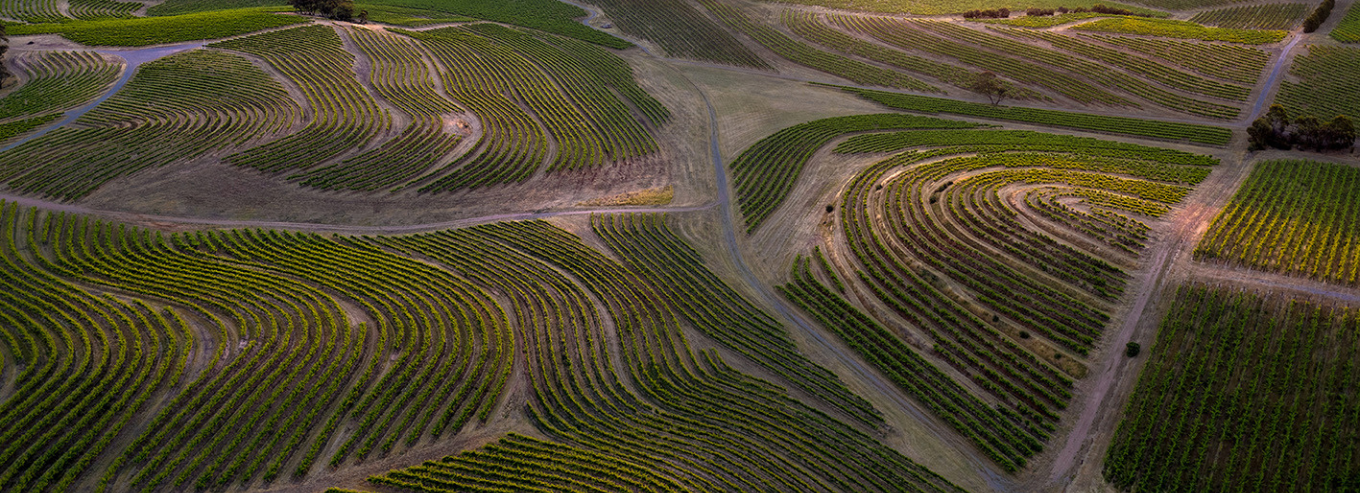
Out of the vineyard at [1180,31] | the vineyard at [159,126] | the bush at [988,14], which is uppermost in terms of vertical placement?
the bush at [988,14]

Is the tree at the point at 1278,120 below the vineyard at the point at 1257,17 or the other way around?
below

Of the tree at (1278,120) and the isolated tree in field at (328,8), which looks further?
the isolated tree in field at (328,8)

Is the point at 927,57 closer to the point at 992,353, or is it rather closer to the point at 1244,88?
the point at 1244,88

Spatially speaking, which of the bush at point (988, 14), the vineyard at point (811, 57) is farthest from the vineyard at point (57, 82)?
the bush at point (988, 14)

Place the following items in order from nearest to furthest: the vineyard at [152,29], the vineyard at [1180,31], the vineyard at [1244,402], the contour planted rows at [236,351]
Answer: the contour planted rows at [236,351]
the vineyard at [1244,402]
the vineyard at [152,29]
the vineyard at [1180,31]

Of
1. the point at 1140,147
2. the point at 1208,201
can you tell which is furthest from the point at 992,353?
the point at 1140,147

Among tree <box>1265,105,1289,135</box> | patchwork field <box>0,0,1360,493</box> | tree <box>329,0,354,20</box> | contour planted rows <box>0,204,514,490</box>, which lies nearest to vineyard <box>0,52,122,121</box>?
patchwork field <box>0,0,1360,493</box>

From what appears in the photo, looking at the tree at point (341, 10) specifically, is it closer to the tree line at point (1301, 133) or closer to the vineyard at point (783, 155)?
the vineyard at point (783, 155)

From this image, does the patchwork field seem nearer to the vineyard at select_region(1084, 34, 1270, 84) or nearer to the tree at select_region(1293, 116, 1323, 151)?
the tree at select_region(1293, 116, 1323, 151)
